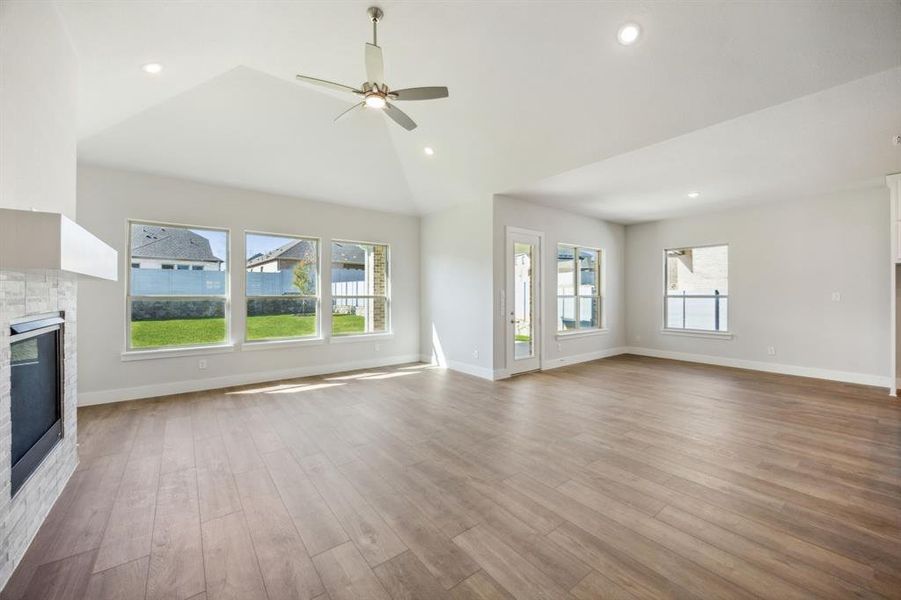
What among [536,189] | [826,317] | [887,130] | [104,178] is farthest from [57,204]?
[826,317]

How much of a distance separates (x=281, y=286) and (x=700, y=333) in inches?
290

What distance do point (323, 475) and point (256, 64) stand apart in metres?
3.63

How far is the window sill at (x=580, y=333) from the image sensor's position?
6668 millimetres

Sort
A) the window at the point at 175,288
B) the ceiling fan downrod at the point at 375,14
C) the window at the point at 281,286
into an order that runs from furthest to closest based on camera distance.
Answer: the window at the point at 281,286
the window at the point at 175,288
the ceiling fan downrod at the point at 375,14

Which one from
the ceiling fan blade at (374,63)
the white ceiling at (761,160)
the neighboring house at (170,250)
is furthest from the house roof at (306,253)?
the ceiling fan blade at (374,63)

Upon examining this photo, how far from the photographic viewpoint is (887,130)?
3461 mm

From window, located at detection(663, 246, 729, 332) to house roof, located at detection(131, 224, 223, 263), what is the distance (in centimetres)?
799

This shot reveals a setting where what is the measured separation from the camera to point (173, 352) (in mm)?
4781

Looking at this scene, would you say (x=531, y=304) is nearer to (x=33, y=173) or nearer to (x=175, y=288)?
(x=175, y=288)

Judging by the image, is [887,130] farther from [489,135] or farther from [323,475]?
[323,475]

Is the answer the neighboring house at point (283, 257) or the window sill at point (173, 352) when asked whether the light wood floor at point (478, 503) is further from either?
the neighboring house at point (283, 257)

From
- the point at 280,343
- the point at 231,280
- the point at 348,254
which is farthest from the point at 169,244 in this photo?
the point at 348,254

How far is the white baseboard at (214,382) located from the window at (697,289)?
18.2 ft

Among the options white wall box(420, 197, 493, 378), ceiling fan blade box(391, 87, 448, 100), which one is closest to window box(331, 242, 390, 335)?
white wall box(420, 197, 493, 378)
